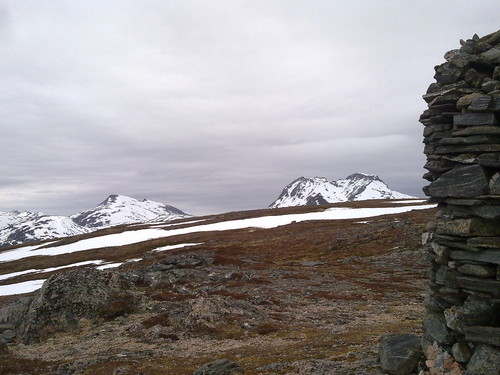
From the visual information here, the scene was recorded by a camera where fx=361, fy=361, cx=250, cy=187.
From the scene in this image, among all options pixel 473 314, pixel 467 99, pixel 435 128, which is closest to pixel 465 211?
pixel 473 314

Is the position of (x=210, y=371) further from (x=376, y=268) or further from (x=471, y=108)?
(x=376, y=268)

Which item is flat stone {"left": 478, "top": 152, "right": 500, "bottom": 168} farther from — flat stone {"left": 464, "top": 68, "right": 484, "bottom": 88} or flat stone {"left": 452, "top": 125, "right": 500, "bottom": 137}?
flat stone {"left": 464, "top": 68, "right": 484, "bottom": 88}

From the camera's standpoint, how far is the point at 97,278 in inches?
1355

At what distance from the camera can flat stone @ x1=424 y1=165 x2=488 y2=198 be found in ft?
40.2

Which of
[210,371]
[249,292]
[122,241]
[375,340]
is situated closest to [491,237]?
[375,340]

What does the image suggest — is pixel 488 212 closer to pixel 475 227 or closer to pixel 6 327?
pixel 475 227

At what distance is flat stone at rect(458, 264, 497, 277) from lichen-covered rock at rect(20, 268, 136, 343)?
2865cm

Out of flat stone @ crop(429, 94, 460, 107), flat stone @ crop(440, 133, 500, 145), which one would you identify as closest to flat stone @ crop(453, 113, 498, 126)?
flat stone @ crop(440, 133, 500, 145)

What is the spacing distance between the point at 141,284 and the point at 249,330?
88.7ft

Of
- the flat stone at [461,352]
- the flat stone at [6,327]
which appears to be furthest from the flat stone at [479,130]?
the flat stone at [6,327]

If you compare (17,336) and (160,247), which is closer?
(17,336)

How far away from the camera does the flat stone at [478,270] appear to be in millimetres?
12008

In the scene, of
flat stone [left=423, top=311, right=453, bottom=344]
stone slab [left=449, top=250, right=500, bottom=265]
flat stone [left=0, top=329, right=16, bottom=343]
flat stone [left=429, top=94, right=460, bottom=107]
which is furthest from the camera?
flat stone [left=0, top=329, right=16, bottom=343]

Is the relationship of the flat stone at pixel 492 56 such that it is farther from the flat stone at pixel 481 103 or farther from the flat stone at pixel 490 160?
the flat stone at pixel 490 160
